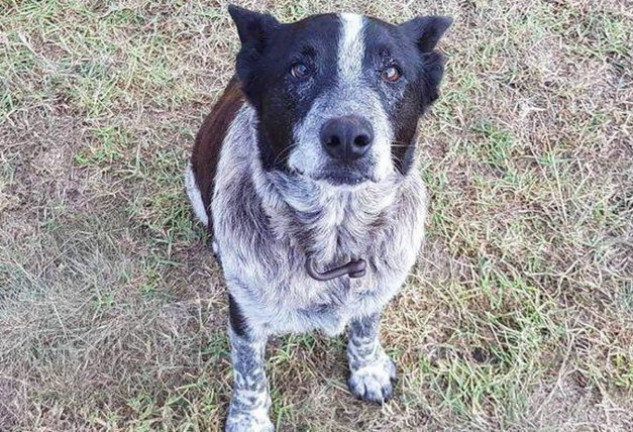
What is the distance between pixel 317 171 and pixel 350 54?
397 mm

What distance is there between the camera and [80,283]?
4023 millimetres

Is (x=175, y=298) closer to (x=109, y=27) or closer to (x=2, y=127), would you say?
(x=2, y=127)

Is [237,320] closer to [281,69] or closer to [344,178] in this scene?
[344,178]

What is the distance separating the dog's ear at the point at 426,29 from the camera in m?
2.88

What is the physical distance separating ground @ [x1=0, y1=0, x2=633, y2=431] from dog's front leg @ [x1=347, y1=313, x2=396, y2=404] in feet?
0.23

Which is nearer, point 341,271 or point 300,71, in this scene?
point 300,71

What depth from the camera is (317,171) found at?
8.59 ft

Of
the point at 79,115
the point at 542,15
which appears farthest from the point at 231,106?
the point at 542,15

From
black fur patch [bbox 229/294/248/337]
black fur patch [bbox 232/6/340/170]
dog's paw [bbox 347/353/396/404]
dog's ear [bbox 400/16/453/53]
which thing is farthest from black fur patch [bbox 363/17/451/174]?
dog's paw [bbox 347/353/396/404]

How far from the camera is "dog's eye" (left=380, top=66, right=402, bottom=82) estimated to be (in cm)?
270

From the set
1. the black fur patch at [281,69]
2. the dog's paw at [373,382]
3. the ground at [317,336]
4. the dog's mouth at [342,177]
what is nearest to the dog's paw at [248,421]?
the ground at [317,336]

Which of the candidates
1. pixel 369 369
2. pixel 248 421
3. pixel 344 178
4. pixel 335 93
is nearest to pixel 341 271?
pixel 344 178

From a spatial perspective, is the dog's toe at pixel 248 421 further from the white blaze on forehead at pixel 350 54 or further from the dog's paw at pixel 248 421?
the white blaze on forehead at pixel 350 54

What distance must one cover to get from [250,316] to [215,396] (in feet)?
2.46
